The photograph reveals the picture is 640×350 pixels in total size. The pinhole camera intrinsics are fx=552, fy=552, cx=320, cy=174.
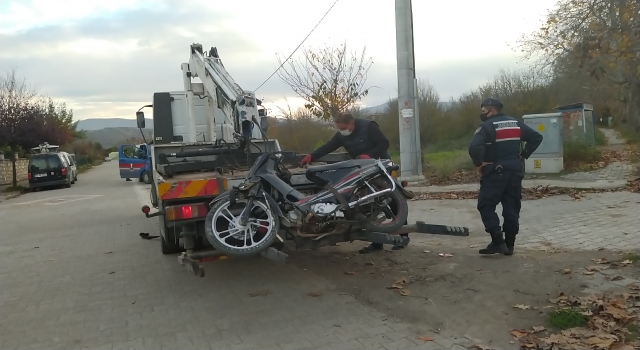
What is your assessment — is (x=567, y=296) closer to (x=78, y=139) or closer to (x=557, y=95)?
(x=557, y=95)

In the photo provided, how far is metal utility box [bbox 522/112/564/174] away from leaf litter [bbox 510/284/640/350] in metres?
10.4

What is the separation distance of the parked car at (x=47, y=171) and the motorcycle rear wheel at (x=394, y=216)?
24.1 metres

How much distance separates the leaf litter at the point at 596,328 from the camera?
4.04 m

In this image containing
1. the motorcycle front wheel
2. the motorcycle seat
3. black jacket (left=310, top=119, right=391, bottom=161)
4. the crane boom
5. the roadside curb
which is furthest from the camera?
the roadside curb

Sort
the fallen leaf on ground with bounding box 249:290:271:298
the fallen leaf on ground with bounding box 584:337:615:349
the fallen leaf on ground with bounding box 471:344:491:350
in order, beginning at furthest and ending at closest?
the fallen leaf on ground with bounding box 249:290:271:298 → the fallen leaf on ground with bounding box 471:344:491:350 → the fallen leaf on ground with bounding box 584:337:615:349

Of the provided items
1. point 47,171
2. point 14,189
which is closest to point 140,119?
point 47,171

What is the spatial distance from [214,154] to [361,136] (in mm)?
2029

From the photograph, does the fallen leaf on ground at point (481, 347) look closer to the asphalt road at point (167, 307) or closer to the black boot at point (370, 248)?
the asphalt road at point (167, 307)

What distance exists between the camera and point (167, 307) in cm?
561

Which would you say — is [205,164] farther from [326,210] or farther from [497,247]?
[497,247]

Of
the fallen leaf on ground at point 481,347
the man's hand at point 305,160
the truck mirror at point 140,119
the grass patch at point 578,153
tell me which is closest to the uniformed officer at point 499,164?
the man's hand at point 305,160

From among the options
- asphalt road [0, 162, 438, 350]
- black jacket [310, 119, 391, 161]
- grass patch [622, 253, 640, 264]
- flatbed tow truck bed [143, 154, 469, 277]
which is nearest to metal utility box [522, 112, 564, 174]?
grass patch [622, 253, 640, 264]

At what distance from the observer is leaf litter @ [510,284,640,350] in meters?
4.04

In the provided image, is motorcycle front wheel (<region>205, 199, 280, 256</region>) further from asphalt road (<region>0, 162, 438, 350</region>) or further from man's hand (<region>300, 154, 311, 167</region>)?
man's hand (<region>300, 154, 311, 167</region>)
